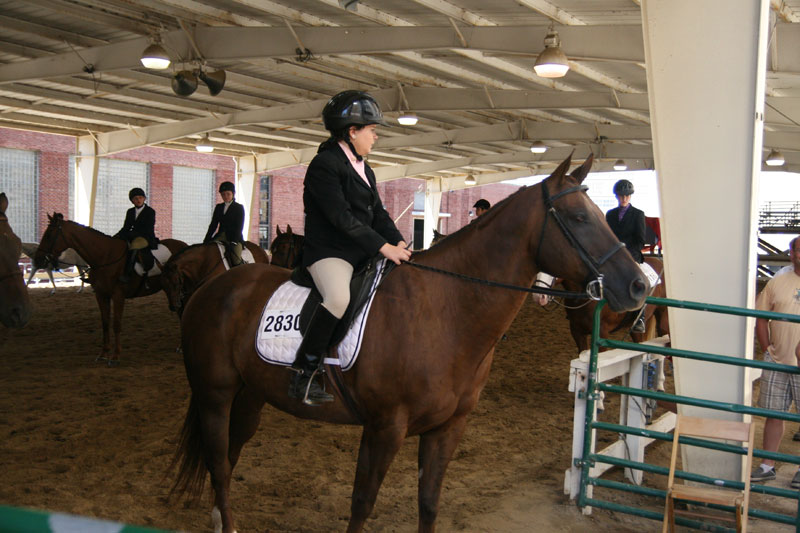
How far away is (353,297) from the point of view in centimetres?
315

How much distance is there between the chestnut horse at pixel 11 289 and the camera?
435 cm

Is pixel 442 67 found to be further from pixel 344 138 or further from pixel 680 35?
pixel 344 138

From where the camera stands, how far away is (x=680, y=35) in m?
4.04

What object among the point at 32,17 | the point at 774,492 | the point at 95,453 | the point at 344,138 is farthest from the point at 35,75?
the point at 774,492

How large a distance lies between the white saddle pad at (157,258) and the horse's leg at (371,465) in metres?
7.32

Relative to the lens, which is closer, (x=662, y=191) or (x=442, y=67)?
(x=662, y=191)

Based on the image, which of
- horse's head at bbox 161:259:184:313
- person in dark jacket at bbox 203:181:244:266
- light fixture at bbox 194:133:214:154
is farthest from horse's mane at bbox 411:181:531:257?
light fixture at bbox 194:133:214:154

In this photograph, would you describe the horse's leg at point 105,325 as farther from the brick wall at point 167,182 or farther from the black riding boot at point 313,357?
the brick wall at point 167,182

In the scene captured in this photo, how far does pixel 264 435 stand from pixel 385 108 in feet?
32.2

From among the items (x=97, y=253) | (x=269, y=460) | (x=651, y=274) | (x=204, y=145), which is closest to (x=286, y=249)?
(x=97, y=253)

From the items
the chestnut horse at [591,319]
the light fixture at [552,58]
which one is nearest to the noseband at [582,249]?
the chestnut horse at [591,319]

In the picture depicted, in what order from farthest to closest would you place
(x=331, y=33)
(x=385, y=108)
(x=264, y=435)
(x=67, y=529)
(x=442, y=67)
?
(x=385, y=108)
(x=442, y=67)
(x=331, y=33)
(x=264, y=435)
(x=67, y=529)

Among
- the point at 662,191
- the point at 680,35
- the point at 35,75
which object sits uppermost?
the point at 35,75

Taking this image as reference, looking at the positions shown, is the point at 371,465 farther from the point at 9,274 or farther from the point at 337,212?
the point at 9,274
